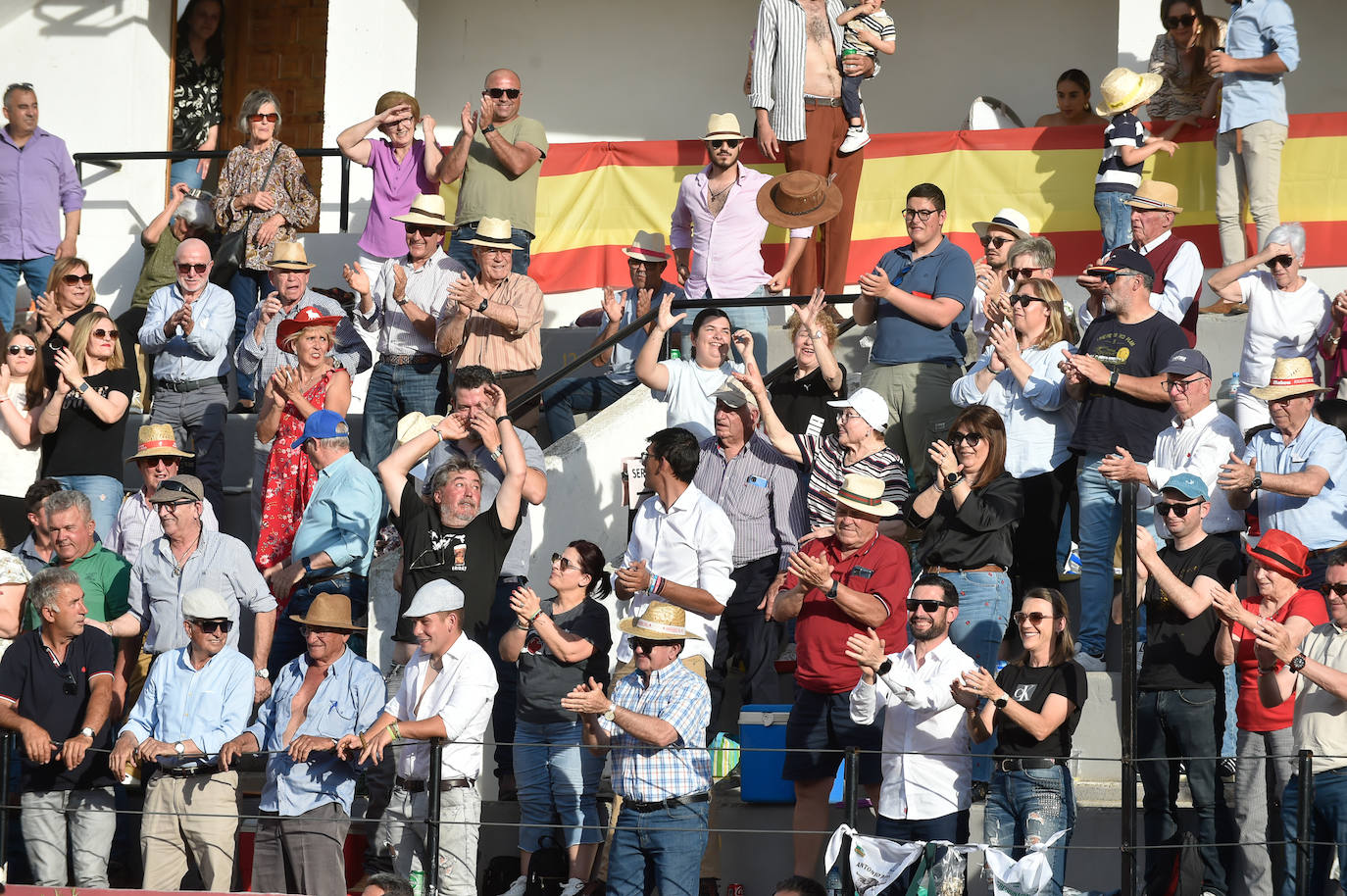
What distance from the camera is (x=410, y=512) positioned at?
29.4 feet

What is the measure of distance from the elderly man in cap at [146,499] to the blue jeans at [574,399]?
8.13 feet

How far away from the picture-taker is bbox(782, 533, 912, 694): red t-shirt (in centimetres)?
796

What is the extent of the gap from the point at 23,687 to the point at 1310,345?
6660 mm

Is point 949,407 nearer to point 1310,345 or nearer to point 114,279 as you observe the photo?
point 1310,345

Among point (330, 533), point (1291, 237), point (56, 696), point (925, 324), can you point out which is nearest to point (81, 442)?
point (330, 533)

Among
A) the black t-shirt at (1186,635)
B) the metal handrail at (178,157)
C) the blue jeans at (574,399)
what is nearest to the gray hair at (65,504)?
the blue jeans at (574,399)

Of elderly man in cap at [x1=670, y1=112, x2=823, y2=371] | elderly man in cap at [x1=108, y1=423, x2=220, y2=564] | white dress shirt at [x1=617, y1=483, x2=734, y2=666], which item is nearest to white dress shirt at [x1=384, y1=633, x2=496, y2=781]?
white dress shirt at [x1=617, y1=483, x2=734, y2=666]

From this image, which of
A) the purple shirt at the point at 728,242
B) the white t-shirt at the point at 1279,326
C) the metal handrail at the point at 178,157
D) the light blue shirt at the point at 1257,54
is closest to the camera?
the white t-shirt at the point at 1279,326

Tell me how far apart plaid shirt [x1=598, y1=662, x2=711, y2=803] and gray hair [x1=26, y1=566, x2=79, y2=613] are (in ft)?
8.67

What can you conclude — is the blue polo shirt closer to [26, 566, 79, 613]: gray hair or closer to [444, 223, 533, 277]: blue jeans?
[444, 223, 533, 277]: blue jeans

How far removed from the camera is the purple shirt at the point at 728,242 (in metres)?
11.3

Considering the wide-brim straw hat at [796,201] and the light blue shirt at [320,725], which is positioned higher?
the wide-brim straw hat at [796,201]

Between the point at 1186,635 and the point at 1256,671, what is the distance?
0.98ft

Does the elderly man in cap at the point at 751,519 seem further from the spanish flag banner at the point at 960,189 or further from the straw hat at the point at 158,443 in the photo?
the spanish flag banner at the point at 960,189
